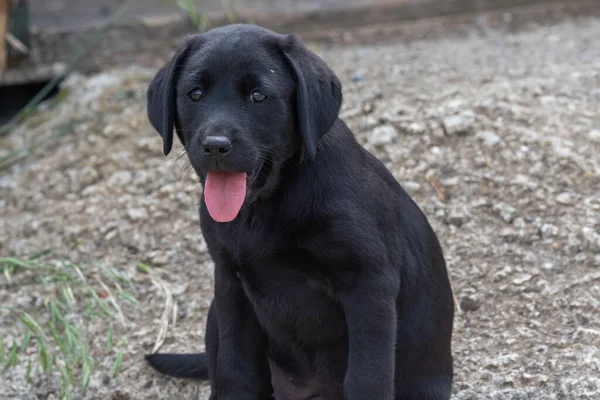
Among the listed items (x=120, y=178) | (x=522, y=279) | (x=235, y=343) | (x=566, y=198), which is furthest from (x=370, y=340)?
(x=120, y=178)

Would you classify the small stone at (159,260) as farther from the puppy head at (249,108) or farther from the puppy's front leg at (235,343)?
the puppy head at (249,108)

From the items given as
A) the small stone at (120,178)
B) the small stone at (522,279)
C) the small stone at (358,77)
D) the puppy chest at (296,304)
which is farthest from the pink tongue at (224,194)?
the small stone at (358,77)

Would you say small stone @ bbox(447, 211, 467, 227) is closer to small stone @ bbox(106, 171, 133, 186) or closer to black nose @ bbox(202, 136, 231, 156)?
small stone @ bbox(106, 171, 133, 186)

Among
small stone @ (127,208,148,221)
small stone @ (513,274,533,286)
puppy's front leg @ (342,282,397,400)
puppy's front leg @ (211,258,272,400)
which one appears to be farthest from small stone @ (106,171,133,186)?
puppy's front leg @ (342,282,397,400)

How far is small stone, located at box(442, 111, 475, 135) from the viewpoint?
17.7 ft

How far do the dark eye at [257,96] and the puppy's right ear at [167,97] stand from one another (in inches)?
12.8

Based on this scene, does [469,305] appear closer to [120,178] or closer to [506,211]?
[506,211]

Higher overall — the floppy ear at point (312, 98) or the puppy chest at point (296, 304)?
the floppy ear at point (312, 98)

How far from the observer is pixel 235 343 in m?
3.69

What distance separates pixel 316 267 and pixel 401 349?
0.54 metres

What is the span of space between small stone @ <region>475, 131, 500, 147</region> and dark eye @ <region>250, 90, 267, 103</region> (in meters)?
2.37

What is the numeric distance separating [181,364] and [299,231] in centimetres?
121

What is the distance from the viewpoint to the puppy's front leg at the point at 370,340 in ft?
10.9

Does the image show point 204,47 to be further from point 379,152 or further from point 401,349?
point 379,152
